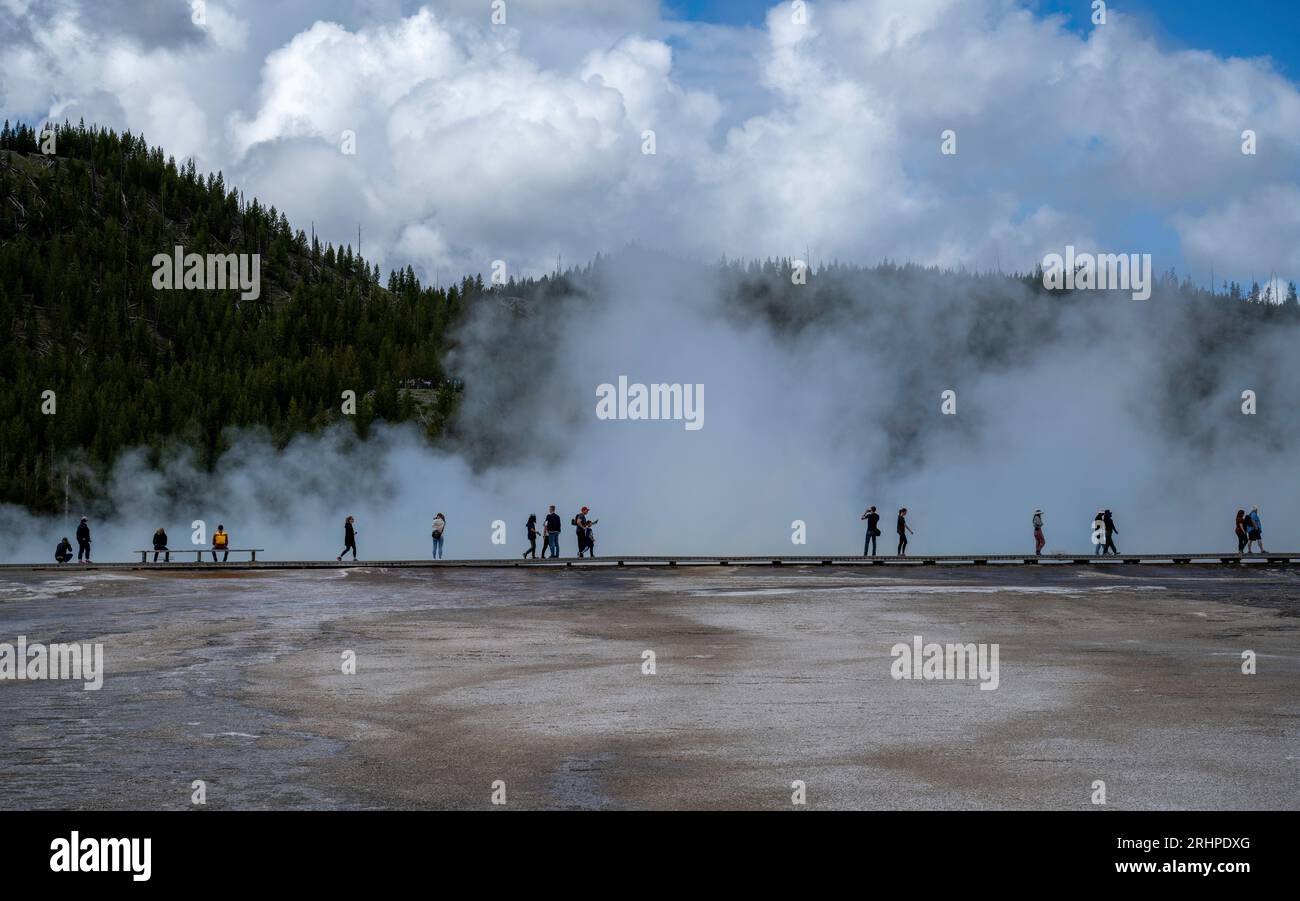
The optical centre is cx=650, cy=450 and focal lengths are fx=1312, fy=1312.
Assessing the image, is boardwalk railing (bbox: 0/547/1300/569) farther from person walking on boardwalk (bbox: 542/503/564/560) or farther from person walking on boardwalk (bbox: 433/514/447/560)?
person walking on boardwalk (bbox: 433/514/447/560)

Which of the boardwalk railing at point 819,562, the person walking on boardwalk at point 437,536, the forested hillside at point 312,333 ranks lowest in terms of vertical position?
the boardwalk railing at point 819,562

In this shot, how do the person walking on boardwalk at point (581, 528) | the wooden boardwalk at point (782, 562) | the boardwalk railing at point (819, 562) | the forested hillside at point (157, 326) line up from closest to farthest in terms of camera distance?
1. the wooden boardwalk at point (782, 562)
2. the boardwalk railing at point (819, 562)
3. the person walking on boardwalk at point (581, 528)
4. the forested hillside at point (157, 326)

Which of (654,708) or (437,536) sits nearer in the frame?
(654,708)

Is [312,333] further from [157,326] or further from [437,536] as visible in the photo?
[437,536]

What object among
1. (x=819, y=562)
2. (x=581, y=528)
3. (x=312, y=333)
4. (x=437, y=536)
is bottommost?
(x=819, y=562)

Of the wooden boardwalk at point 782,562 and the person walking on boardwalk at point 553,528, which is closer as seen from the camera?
the wooden boardwalk at point 782,562

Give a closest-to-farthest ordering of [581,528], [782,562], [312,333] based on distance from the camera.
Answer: [782,562], [581,528], [312,333]

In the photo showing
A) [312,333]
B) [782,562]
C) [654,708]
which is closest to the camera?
[654,708]

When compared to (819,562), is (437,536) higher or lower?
higher

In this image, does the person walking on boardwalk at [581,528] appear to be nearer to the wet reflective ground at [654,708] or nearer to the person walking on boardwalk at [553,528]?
the person walking on boardwalk at [553,528]

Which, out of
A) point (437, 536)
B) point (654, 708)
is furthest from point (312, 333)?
point (654, 708)

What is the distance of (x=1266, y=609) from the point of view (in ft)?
70.8

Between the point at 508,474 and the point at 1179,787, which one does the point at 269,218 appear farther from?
the point at 1179,787

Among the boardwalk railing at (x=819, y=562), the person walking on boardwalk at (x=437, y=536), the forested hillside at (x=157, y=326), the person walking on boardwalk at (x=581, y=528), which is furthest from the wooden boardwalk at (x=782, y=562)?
the forested hillside at (x=157, y=326)
